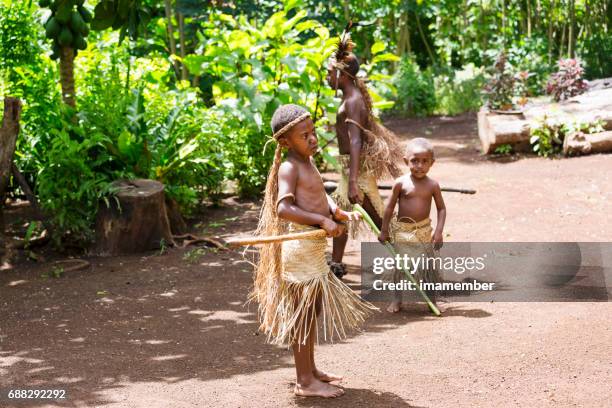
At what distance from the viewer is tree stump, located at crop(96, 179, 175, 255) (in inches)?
284

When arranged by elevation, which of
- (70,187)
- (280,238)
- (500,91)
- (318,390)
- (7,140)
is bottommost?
(318,390)

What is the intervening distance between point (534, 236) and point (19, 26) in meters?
5.39

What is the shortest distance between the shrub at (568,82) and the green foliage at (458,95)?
3.29 meters

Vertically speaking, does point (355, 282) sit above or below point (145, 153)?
below

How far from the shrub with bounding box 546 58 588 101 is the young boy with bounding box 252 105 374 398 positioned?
9144 mm

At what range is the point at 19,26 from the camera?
8.48m

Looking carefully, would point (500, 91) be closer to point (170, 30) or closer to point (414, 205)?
point (170, 30)

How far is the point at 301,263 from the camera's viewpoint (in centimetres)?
400

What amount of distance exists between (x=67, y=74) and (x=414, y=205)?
143 inches

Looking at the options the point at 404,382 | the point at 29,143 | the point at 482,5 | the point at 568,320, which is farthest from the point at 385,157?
the point at 482,5

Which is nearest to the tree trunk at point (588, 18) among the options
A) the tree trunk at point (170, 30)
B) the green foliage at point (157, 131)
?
the tree trunk at point (170, 30)

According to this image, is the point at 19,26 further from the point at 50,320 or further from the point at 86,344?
the point at 86,344

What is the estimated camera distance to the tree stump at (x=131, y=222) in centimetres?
721

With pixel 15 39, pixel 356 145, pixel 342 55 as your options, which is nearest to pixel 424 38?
pixel 15 39
